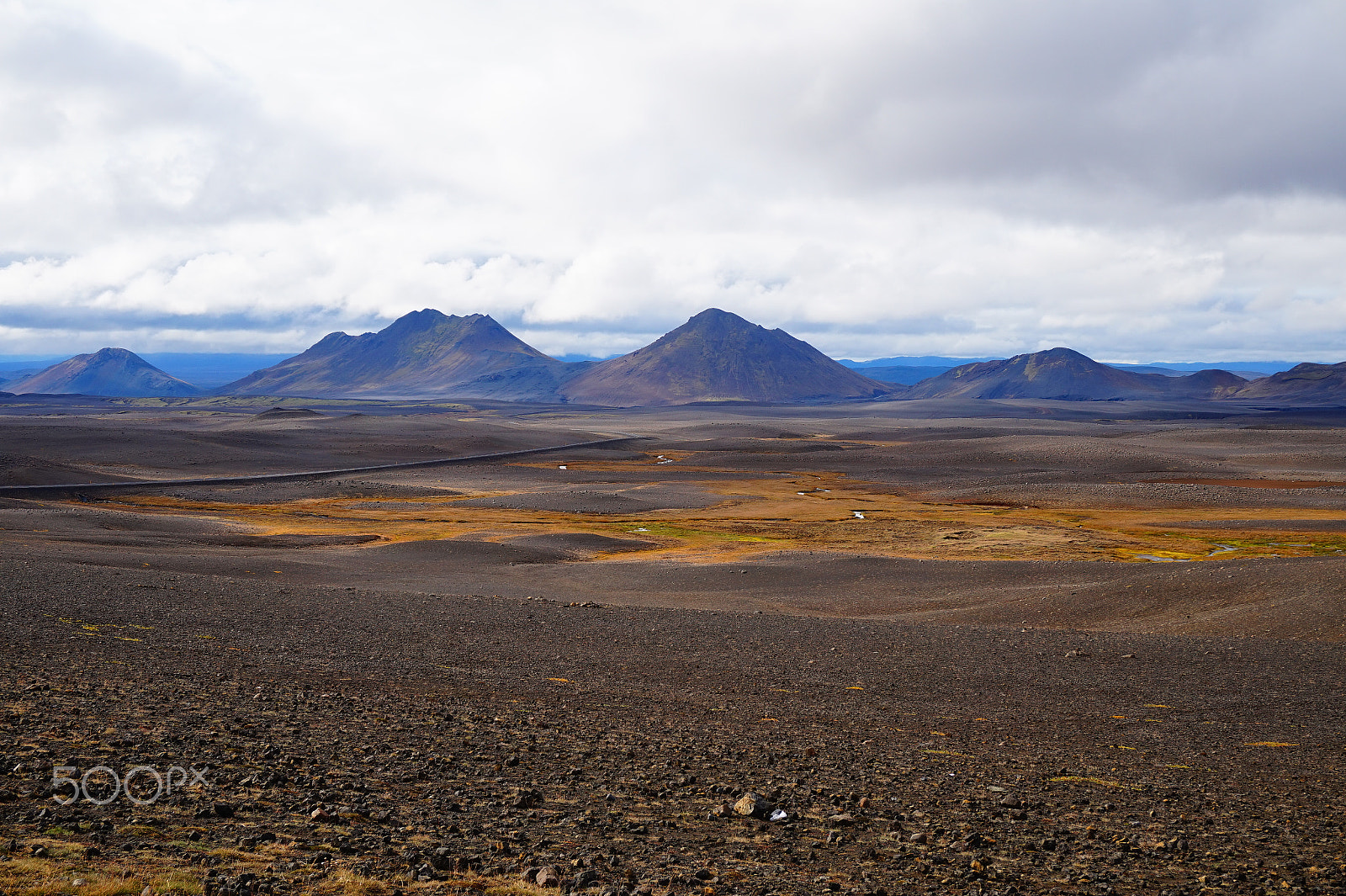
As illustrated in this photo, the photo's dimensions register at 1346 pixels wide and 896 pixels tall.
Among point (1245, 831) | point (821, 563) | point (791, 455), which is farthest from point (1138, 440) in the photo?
point (1245, 831)

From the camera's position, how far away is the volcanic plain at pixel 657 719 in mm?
6820

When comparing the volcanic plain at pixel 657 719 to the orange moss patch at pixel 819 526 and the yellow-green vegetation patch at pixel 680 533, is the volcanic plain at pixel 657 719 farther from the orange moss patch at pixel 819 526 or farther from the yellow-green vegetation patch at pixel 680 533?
the yellow-green vegetation patch at pixel 680 533

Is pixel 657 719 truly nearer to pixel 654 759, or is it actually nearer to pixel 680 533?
pixel 654 759

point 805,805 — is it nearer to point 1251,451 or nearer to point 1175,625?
point 1175,625

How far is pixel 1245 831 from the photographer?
26.1 ft

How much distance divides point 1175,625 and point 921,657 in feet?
23.5

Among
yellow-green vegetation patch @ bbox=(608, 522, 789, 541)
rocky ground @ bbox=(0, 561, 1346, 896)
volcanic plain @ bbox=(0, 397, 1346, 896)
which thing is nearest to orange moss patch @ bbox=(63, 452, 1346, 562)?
yellow-green vegetation patch @ bbox=(608, 522, 789, 541)

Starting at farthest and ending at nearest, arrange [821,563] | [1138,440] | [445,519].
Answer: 1. [1138,440]
2. [445,519]
3. [821,563]

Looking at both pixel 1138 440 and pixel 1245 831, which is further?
pixel 1138 440

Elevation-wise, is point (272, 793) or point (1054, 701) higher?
point (272, 793)

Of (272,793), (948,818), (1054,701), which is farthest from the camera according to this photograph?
(1054,701)

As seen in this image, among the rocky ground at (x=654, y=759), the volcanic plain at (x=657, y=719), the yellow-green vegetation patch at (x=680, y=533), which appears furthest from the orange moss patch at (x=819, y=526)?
the rocky ground at (x=654, y=759)

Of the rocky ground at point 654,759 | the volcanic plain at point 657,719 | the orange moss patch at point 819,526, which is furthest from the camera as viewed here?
the orange moss patch at point 819,526

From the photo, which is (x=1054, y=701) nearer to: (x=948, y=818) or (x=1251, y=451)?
(x=948, y=818)
